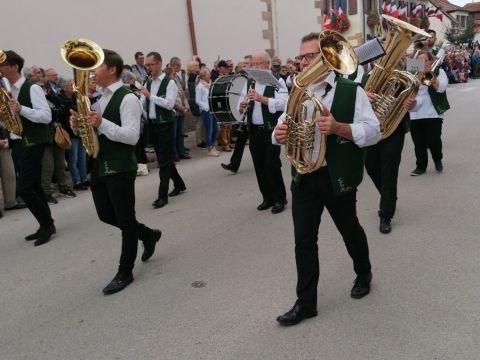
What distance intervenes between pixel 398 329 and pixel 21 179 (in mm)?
3801

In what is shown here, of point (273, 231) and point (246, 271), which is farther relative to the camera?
point (273, 231)

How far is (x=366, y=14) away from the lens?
31.4 m

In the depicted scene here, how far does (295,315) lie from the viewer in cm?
308

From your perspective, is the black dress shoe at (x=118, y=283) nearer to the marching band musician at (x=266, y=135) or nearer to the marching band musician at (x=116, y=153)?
the marching band musician at (x=116, y=153)

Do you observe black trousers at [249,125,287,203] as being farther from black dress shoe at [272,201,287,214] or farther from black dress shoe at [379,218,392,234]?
black dress shoe at [379,218,392,234]

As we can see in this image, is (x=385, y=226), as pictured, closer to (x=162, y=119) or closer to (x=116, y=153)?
(x=116, y=153)

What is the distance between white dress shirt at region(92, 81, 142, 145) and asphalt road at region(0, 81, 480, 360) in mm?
1175

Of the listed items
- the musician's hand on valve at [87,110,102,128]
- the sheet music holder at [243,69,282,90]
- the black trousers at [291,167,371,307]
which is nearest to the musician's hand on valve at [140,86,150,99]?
the sheet music holder at [243,69,282,90]

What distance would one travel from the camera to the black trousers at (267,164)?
552 cm

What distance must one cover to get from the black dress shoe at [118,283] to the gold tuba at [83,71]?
96cm

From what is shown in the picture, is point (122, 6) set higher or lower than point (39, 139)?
higher

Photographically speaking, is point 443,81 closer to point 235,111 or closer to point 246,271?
point 235,111

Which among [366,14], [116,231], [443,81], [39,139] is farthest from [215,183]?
[366,14]

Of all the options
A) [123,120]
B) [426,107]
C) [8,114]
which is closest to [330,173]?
[123,120]
